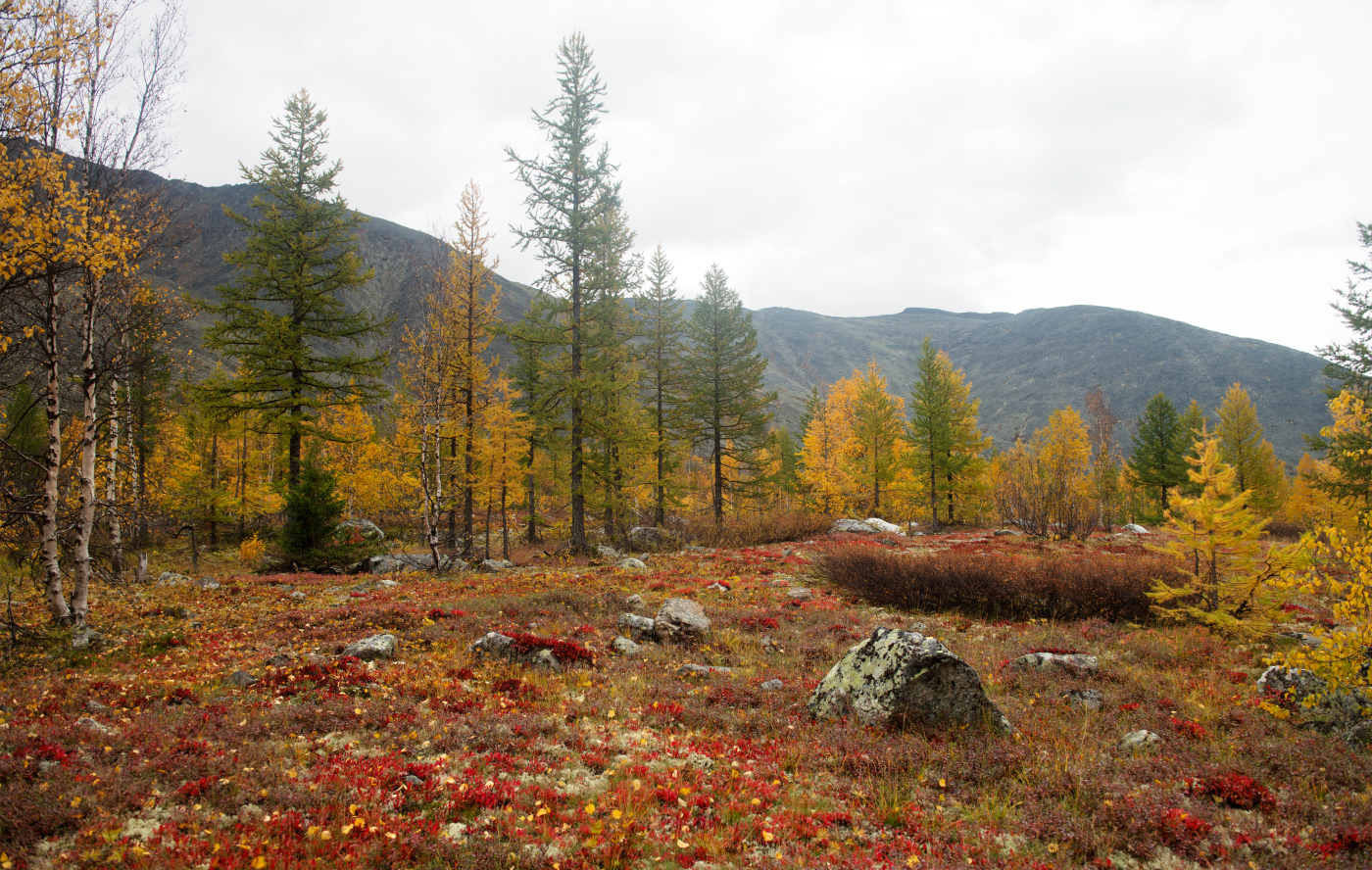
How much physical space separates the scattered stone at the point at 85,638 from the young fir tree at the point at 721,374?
72.9 ft

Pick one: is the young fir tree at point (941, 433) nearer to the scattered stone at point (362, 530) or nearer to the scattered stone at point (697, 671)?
the scattered stone at point (697, 671)

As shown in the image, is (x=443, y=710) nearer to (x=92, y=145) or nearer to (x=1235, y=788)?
(x=1235, y=788)

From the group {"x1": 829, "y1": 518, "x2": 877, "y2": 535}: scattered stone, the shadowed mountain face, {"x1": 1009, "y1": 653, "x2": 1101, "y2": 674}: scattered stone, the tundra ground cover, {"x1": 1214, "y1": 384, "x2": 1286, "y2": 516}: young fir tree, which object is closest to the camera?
the tundra ground cover

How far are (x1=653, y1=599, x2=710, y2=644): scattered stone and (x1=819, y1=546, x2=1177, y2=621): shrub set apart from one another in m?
5.30

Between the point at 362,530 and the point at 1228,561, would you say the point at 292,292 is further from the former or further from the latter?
the point at 1228,561

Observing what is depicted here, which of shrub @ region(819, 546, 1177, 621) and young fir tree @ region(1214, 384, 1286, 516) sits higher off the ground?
young fir tree @ region(1214, 384, 1286, 516)

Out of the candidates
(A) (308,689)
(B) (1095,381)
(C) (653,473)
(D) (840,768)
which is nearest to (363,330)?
(C) (653,473)

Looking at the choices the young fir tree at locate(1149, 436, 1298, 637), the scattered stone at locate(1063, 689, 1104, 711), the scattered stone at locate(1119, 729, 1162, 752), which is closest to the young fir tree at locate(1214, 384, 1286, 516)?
the young fir tree at locate(1149, 436, 1298, 637)

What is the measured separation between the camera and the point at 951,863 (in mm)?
3834

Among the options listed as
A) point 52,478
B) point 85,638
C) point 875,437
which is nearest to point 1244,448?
point 875,437

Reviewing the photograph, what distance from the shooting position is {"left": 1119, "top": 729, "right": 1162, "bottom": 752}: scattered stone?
18.2 feet

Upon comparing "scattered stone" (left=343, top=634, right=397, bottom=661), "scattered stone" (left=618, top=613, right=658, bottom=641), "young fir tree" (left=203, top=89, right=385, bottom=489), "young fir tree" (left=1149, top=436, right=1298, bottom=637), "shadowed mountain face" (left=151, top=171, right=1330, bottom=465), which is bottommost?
"scattered stone" (left=618, top=613, right=658, bottom=641)

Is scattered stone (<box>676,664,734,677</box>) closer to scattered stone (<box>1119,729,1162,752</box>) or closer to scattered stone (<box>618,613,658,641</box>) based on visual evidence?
scattered stone (<box>618,613,658,641</box>)

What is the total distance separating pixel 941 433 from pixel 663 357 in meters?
17.0
